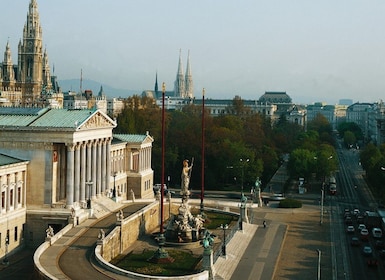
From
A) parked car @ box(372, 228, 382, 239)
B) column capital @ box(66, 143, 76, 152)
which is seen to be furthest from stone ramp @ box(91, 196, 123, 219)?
parked car @ box(372, 228, 382, 239)

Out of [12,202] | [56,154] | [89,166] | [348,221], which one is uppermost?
[56,154]

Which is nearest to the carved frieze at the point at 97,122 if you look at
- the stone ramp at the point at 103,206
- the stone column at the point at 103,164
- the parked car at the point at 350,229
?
the stone column at the point at 103,164

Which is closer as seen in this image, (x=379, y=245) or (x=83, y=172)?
(x=379, y=245)

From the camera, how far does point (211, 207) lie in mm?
99812

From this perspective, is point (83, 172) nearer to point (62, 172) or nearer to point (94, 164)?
point (62, 172)

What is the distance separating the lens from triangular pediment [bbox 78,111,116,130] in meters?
78.8

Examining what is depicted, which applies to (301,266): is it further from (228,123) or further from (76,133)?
(228,123)

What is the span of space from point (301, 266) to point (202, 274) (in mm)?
14971

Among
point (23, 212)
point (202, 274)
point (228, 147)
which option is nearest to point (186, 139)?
point (228, 147)

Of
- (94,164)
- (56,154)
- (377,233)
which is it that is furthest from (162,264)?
(377,233)

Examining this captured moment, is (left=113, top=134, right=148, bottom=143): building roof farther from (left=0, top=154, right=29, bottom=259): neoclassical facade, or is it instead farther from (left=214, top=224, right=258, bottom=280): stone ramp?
(left=0, top=154, right=29, bottom=259): neoclassical facade

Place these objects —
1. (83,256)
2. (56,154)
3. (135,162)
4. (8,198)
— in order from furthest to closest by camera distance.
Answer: (135,162) → (56,154) → (8,198) → (83,256)

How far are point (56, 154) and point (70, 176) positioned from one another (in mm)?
3119

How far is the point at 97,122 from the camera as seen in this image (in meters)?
83.2
